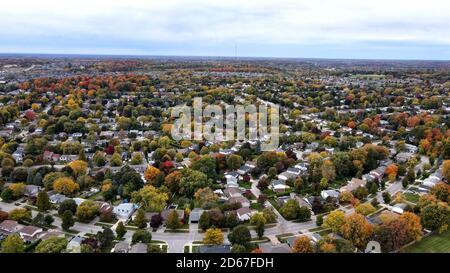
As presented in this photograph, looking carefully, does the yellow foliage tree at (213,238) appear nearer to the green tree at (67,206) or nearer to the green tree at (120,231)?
the green tree at (120,231)

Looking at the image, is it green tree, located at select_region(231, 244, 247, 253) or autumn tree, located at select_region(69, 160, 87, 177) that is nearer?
green tree, located at select_region(231, 244, 247, 253)

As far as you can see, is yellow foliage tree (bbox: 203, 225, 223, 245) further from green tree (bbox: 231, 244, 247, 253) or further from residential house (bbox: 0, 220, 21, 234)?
residential house (bbox: 0, 220, 21, 234)

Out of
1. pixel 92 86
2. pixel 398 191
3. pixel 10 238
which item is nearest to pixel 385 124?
pixel 398 191

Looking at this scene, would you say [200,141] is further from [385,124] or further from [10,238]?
[385,124]

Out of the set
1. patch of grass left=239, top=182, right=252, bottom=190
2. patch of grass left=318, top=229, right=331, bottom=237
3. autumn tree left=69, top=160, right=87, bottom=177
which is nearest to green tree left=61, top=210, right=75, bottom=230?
autumn tree left=69, top=160, right=87, bottom=177

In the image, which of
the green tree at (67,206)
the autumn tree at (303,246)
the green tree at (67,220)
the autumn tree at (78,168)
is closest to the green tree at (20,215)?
the green tree at (67,206)

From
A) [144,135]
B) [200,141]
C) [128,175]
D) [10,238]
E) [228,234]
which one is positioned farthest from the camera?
[144,135]

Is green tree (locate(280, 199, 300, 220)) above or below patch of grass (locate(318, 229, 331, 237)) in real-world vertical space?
above

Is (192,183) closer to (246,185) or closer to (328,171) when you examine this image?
(246,185)
